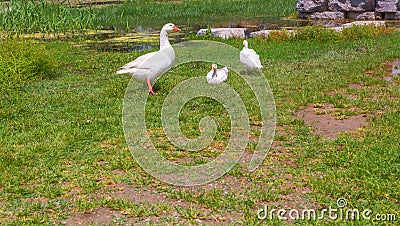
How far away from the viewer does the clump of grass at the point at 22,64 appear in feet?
29.8

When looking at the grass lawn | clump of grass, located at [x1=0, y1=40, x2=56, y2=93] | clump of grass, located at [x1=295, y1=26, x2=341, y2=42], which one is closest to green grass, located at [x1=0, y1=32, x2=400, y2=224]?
the grass lawn

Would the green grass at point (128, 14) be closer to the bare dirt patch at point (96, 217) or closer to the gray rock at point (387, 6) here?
the gray rock at point (387, 6)

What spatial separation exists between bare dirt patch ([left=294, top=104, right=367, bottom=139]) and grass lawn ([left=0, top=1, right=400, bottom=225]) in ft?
Answer: 0.13

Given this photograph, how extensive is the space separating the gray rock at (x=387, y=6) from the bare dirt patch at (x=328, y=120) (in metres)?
14.0

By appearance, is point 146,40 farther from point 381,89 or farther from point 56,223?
point 56,223

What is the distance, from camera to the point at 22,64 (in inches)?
372

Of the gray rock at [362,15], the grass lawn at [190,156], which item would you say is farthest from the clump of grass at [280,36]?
the gray rock at [362,15]

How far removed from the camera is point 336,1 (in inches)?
857

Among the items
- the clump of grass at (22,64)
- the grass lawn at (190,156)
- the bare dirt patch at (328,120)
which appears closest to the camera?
the grass lawn at (190,156)

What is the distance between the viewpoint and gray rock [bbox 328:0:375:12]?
20.9 metres

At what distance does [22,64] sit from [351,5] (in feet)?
50.3

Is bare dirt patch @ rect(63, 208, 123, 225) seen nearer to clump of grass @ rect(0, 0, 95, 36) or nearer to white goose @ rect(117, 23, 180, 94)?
white goose @ rect(117, 23, 180, 94)

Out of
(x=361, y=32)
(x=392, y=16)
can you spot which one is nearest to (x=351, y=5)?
(x=392, y=16)

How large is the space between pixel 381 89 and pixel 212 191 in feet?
15.0
